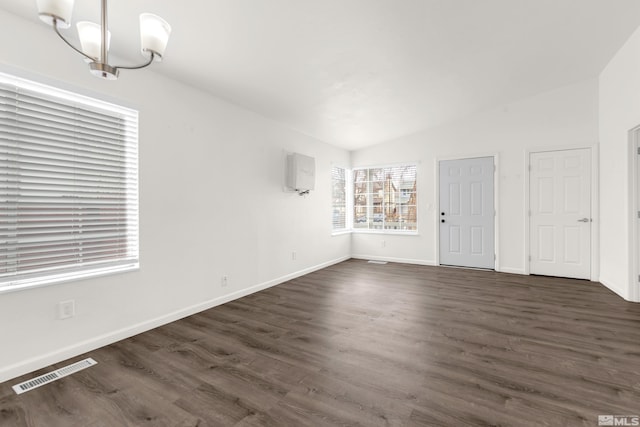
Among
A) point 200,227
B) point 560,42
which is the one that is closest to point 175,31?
point 200,227

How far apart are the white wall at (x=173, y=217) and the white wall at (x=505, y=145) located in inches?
95.9

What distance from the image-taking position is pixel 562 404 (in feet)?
5.72

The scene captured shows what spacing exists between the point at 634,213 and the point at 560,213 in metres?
1.26

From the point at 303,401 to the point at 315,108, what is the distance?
3.59 m

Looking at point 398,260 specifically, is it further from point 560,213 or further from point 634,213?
point 634,213

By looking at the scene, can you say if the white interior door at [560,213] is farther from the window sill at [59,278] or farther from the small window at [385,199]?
the window sill at [59,278]

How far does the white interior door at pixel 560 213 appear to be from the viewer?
463 centimetres

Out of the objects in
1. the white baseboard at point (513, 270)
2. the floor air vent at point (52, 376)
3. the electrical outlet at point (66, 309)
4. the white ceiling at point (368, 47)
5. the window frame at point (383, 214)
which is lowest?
the floor air vent at point (52, 376)

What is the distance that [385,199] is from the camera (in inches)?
258

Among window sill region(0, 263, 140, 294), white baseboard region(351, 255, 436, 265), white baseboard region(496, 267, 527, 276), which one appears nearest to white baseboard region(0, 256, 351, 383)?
window sill region(0, 263, 140, 294)

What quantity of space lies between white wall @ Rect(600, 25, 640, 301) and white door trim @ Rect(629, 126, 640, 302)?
12 mm

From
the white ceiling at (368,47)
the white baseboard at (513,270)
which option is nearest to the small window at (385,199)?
the white baseboard at (513,270)

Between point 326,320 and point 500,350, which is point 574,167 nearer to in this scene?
point 500,350

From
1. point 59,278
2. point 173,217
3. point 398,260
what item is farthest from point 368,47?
point 398,260
